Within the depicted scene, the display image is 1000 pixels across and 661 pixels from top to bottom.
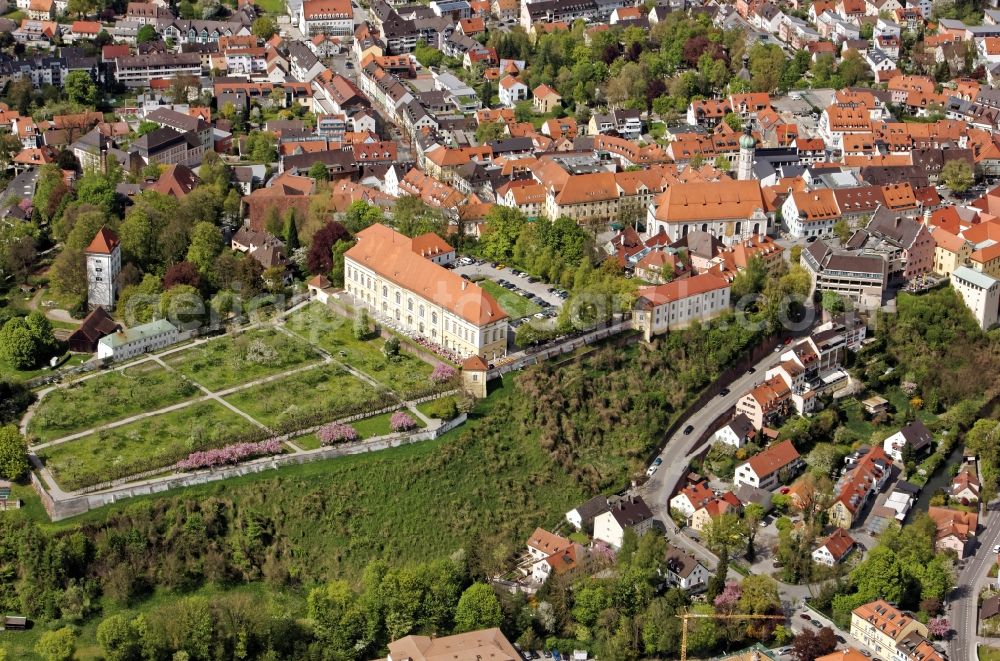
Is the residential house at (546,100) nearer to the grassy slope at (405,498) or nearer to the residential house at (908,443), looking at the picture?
the residential house at (908,443)

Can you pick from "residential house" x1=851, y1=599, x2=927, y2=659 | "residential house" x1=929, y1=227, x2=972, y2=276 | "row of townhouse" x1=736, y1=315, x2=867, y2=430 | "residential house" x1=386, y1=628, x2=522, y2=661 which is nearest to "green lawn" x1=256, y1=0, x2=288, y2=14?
"residential house" x1=929, y1=227, x2=972, y2=276

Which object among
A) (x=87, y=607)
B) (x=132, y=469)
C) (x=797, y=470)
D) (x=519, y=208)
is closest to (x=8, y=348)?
(x=132, y=469)

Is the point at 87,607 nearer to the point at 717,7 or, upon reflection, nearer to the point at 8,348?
the point at 8,348

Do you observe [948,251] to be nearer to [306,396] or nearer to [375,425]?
[375,425]

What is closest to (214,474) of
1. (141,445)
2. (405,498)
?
(141,445)

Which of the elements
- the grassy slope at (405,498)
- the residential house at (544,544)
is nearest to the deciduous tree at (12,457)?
the grassy slope at (405,498)
